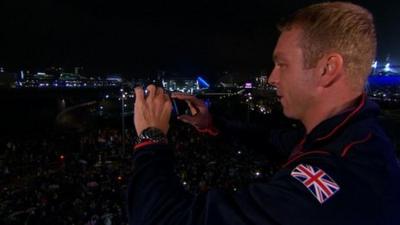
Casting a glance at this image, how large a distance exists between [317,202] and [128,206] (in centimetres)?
72

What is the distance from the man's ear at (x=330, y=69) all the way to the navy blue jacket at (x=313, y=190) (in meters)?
0.15

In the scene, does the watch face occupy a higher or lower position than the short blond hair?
lower

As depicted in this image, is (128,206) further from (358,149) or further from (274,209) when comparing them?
(358,149)

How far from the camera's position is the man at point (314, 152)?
1.19 m

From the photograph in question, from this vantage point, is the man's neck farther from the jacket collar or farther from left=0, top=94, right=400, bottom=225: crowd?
left=0, top=94, right=400, bottom=225: crowd

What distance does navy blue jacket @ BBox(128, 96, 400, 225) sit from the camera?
3.85 feet

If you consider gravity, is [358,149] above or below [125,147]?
above

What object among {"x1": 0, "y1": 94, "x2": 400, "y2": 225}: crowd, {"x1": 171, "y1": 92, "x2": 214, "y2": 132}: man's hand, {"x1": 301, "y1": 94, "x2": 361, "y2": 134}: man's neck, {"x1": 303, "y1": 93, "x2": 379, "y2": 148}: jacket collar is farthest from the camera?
{"x1": 0, "y1": 94, "x2": 400, "y2": 225}: crowd

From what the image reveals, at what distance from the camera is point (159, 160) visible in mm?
1498

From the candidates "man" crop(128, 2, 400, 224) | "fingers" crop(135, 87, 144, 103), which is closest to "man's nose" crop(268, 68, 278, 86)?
"man" crop(128, 2, 400, 224)

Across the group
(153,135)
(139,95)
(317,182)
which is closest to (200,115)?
(139,95)

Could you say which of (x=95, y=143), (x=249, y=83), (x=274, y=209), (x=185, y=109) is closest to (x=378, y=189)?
(x=274, y=209)

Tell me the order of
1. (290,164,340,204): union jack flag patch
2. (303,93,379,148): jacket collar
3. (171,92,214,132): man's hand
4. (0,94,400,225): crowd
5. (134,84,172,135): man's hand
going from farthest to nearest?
(0,94,400,225): crowd
(171,92,214,132): man's hand
(134,84,172,135): man's hand
(303,93,379,148): jacket collar
(290,164,340,204): union jack flag patch

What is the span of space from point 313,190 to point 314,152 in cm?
19
